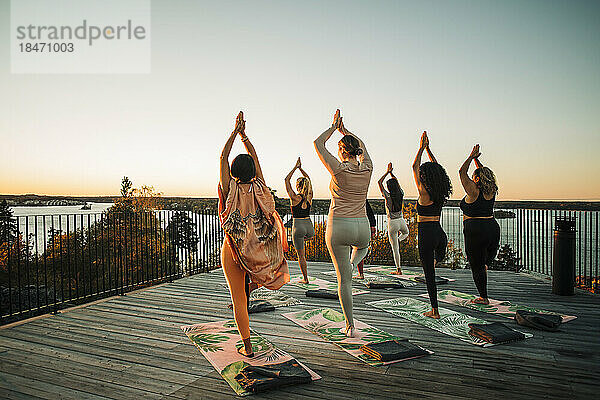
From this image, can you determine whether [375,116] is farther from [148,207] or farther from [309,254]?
[148,207]

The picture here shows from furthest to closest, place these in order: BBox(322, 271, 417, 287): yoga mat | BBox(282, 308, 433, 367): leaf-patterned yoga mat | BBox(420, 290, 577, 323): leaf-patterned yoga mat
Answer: BBox(322, 271, 417, 287): yoga mat → BBox(420, 290, 577, 323): leaf-patterned yoga mat → BBox(282, 308, 433, 367): leaf-patterned yoga mat

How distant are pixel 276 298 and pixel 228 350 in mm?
2014

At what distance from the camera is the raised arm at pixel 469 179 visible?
4527 millimetres

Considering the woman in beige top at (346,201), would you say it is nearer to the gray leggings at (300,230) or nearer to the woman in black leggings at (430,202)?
the woman in black leggings at (430,202)

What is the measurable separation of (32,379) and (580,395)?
12.5 ft

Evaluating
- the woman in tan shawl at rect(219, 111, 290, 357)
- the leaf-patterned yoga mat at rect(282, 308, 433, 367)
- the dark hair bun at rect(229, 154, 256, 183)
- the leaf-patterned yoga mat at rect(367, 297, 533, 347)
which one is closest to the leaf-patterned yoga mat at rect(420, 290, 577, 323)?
the leaf-patterned yoga mat at rect(367, 297, 533, 347)

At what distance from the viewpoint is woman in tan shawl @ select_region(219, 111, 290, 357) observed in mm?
2988

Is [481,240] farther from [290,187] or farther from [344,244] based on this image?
[290,187]

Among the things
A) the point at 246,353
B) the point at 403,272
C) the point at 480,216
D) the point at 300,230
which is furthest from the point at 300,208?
the point at 246,353

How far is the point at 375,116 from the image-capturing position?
33.8 feet

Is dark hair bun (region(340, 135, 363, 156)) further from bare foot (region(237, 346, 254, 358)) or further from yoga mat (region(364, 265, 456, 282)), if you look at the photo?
yoga mat (region(364, 265, 456, 282))

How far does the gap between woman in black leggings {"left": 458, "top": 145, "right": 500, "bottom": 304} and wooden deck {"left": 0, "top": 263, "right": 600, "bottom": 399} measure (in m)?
0.73

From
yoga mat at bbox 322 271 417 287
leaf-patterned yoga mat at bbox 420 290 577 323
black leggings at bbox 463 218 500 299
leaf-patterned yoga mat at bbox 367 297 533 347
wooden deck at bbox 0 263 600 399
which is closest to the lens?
wooden deck at bbox 0 263 600 399

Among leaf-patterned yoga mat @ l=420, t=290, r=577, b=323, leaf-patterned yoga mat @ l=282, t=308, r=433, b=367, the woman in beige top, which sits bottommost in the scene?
leaf-patterned yoga mat @ l=420, t=290, r=577, b=323
